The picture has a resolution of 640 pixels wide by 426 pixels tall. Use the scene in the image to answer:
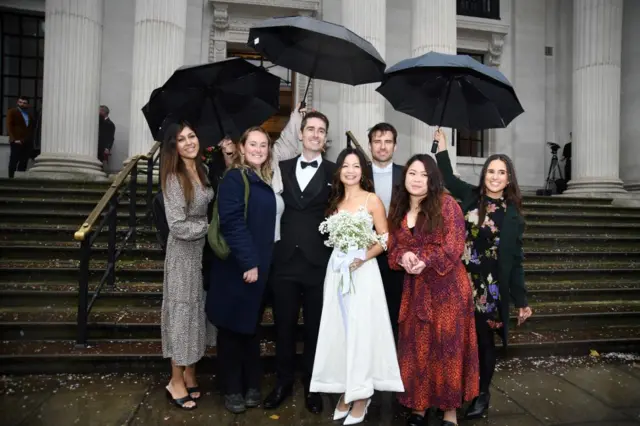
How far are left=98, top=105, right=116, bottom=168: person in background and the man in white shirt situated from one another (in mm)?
8579

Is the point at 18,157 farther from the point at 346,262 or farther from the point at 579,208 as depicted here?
the point at 579,208

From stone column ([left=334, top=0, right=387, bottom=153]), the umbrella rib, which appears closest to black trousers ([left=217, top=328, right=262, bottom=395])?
the umbrella rib

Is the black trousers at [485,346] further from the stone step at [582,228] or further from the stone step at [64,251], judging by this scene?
the stone step at [582,228]

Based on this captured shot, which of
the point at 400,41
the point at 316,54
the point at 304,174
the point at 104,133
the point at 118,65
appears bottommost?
the point at 304,174

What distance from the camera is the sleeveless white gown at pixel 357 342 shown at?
10.1 feet

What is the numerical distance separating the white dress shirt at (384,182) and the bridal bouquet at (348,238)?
2.08ft

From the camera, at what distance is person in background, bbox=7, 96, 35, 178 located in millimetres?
9531

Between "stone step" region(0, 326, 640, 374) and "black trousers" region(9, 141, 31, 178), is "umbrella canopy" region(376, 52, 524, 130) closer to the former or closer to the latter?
"stone step" region(0, 326, 640, 374)

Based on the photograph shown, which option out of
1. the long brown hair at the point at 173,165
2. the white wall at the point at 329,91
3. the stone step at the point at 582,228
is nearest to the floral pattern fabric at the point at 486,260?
the long brown hair at the point at 173,165

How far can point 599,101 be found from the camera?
11000 mm

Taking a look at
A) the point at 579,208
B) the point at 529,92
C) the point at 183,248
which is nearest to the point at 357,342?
the point at 183,248

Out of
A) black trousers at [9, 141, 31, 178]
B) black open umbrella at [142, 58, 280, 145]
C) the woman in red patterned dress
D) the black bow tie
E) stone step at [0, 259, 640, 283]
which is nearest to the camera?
the woman in red patterned dress

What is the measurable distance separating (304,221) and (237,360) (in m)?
1.22

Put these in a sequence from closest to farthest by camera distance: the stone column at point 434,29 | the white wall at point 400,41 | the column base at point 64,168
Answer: the column base at point 64,168 < the stone column at point 434,29 < the white wall at point 400,41
